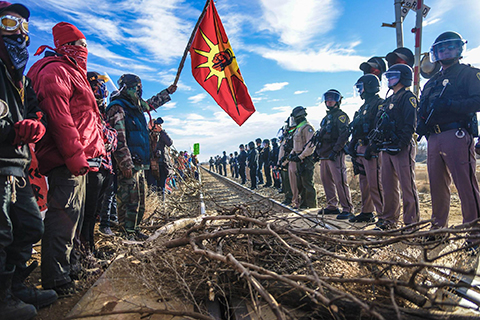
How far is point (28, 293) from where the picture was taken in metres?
2.09

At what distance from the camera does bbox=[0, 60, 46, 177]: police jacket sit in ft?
6.08

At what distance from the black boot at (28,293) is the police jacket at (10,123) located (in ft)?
2.35

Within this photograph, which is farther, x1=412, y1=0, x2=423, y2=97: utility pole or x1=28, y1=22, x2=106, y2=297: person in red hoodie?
x1=412, y1=0, x2=423, y2=97: utility pole

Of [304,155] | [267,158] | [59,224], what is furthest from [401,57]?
[267,158]

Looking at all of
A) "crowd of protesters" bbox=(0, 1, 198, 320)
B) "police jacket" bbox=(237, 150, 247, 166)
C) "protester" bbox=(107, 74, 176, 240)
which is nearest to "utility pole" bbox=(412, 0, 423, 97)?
"protester" bbox=(107, 74, 176, 240)

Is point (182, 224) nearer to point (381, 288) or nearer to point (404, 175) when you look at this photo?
point (381, 288)

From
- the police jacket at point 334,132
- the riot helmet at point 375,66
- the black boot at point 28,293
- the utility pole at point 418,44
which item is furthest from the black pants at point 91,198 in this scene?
the utility pole at point 418,44

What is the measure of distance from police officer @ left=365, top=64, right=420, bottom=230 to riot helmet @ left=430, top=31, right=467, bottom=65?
61 centimetres

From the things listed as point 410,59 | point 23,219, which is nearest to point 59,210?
point 23,219

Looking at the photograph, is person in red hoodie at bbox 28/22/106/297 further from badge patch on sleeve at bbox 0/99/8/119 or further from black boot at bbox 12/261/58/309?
badge patch on sleeve at bbox 0/99/8/119

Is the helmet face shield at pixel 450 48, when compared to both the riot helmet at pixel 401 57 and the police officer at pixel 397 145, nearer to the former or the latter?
the police officer at pixel 397 145

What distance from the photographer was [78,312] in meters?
1.96

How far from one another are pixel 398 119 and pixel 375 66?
2.49 meters

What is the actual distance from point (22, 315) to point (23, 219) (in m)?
0.62
